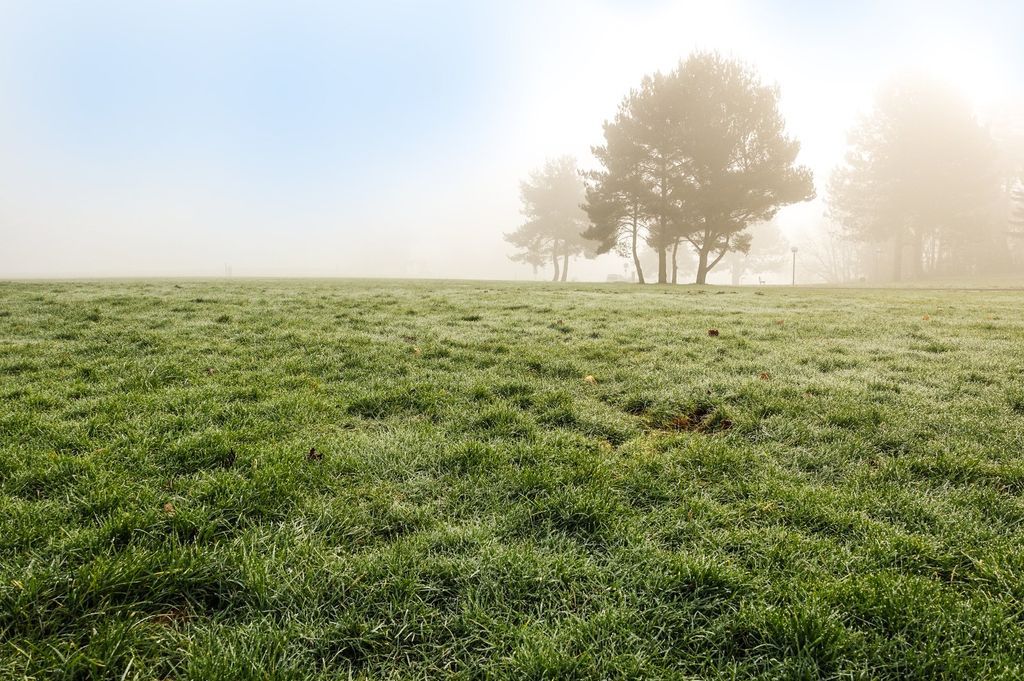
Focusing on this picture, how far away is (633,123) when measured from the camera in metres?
34.7

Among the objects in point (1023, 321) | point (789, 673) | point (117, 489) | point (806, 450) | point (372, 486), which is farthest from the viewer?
point (1023, 321)

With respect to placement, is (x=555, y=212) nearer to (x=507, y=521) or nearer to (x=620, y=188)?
(x=620, y=188)

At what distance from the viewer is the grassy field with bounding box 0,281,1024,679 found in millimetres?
1943

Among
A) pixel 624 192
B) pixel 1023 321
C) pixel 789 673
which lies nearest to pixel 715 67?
pixel 624 192

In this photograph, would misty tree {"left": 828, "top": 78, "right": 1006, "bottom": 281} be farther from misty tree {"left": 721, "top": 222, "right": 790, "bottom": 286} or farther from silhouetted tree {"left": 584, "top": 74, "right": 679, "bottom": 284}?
silhouetted tree {"left": 584, "top": 74, "right": 679, "bottom": 284}

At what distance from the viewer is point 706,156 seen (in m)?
32.8

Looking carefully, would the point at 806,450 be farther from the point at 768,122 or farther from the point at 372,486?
the point at 768,122

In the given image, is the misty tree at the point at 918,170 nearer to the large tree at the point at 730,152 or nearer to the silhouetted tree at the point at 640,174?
the large tree at the point at 730,152

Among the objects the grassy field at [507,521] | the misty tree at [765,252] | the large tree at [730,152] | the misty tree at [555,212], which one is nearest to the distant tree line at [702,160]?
the large tree at [730,152]

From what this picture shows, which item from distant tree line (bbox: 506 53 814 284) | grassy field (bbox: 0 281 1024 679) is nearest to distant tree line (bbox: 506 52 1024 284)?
distant tree line (bbox: 506 53 814 284)

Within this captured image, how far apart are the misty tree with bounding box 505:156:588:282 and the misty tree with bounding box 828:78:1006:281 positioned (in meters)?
28.4

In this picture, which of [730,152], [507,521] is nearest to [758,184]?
[730,152]

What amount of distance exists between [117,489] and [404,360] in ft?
11.3

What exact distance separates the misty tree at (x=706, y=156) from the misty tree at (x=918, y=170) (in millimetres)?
23624
